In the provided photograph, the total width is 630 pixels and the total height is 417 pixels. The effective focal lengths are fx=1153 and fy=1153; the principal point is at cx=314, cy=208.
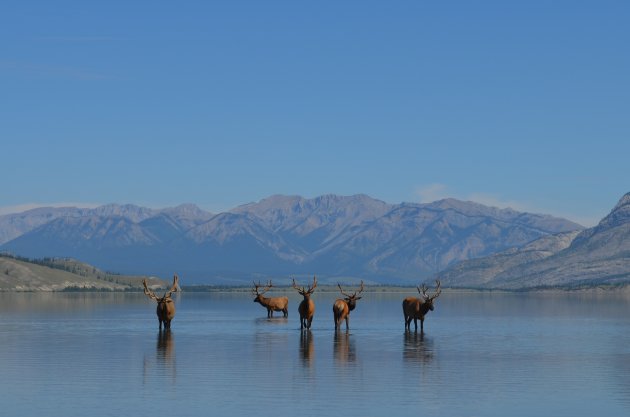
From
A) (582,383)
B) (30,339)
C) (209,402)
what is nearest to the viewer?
(209,402)

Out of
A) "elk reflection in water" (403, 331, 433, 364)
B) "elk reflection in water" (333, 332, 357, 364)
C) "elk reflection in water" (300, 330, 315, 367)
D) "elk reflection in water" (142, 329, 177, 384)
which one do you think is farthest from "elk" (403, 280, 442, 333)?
"elk reflection in water" (142, 329, 177, 384)

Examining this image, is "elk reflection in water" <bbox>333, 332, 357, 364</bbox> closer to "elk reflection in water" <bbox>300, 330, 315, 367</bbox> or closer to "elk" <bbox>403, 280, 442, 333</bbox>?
"elk reflection in water" <bbox>300, 330, 315, 367</bbox>

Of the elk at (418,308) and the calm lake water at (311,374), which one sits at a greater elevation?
the elk at (418,308)

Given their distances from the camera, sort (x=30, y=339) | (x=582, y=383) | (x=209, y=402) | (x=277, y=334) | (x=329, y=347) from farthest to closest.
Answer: (x=277, y=334) → (x=30, y=339) → (x=329, y=347) → (x=582, y=383) → (x=209, y=402)

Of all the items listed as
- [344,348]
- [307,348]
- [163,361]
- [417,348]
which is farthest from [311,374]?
[417,348]

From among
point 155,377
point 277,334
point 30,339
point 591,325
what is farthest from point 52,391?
point 591,325

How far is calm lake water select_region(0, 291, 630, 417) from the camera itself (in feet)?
135

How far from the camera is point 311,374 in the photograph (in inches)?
2018

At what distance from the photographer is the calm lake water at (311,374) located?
41219 millimetres

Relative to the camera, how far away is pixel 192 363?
5606cm

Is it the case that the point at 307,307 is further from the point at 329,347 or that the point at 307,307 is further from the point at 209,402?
the point at 209,402

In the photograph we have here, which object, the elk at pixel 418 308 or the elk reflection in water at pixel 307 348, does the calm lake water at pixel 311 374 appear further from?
the elk at pixel 418 308

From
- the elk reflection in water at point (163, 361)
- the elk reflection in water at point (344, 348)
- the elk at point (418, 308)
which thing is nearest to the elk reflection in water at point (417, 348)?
the elk at point (418, 308)

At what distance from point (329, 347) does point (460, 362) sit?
11038 millimetres
